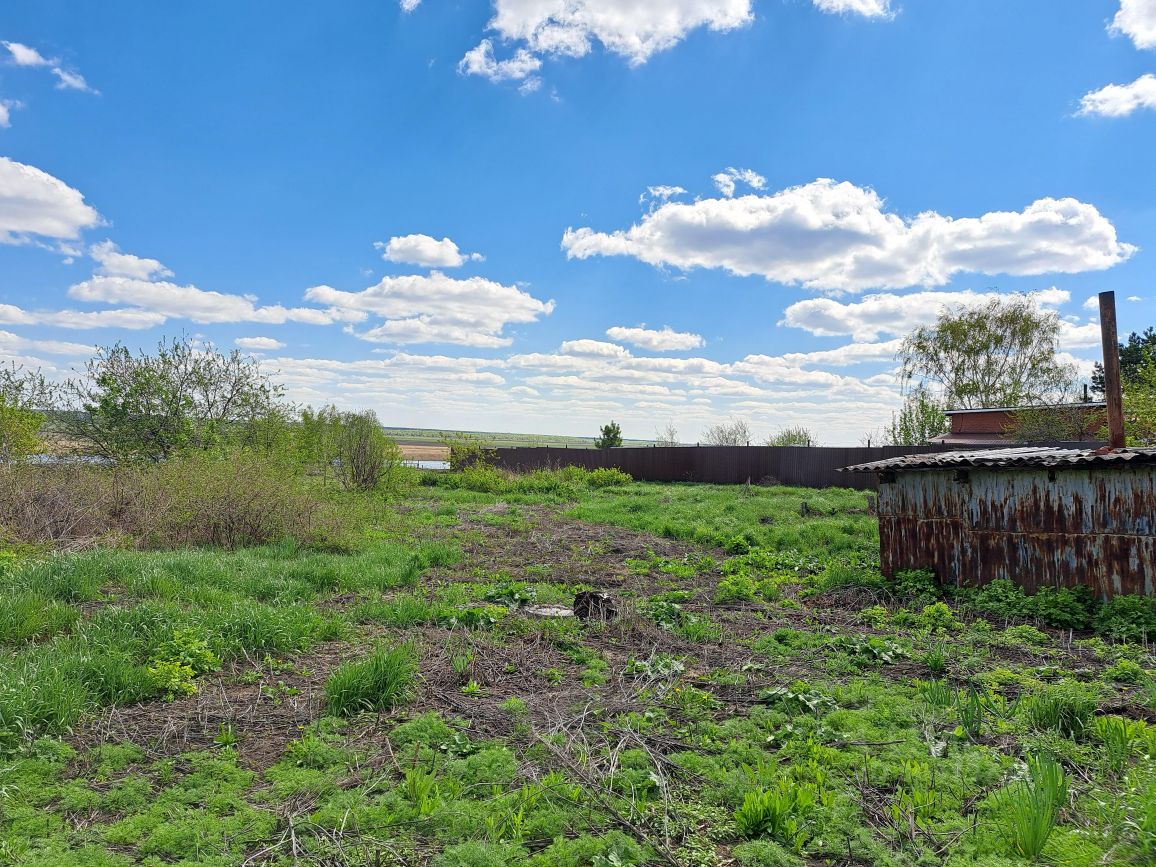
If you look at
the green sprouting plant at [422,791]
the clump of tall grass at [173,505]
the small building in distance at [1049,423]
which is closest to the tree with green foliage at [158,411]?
the clump of tall grass at [173,505]

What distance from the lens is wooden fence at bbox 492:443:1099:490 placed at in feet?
90.1

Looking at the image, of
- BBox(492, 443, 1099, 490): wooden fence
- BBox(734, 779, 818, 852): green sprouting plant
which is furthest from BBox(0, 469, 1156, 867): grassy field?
BBox(492, 443, 1099, 490): wooden fence

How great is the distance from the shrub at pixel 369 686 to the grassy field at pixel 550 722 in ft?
0.06

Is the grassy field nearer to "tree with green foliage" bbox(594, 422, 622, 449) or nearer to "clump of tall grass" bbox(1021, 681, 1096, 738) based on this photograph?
"clump of tall grass" bbox(1021, 681, 1096, 738)

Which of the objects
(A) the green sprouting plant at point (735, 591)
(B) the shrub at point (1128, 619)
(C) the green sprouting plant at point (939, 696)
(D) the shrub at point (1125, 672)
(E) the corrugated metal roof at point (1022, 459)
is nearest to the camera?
(C) the green sprouting plant at point (939, 696)

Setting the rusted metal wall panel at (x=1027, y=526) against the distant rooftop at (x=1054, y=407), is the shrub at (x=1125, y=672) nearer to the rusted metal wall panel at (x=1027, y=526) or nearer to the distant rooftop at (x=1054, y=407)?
the rusted metal wall panel at (x=1027, y=526)

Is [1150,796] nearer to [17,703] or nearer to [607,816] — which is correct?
[607,816]

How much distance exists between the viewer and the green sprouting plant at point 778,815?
132 inches

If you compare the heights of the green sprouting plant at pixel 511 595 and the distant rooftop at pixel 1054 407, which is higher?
the distant rooftop at pixel 1054 407

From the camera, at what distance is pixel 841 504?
706 inches

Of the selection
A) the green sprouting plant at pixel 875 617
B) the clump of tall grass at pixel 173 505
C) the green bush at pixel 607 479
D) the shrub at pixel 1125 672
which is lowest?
the green sprouting plant at pixel 875 617

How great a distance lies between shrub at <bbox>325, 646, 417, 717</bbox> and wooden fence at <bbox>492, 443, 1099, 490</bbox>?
23.6 meters

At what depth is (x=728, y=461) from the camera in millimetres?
30281

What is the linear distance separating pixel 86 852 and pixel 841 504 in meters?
17.5
